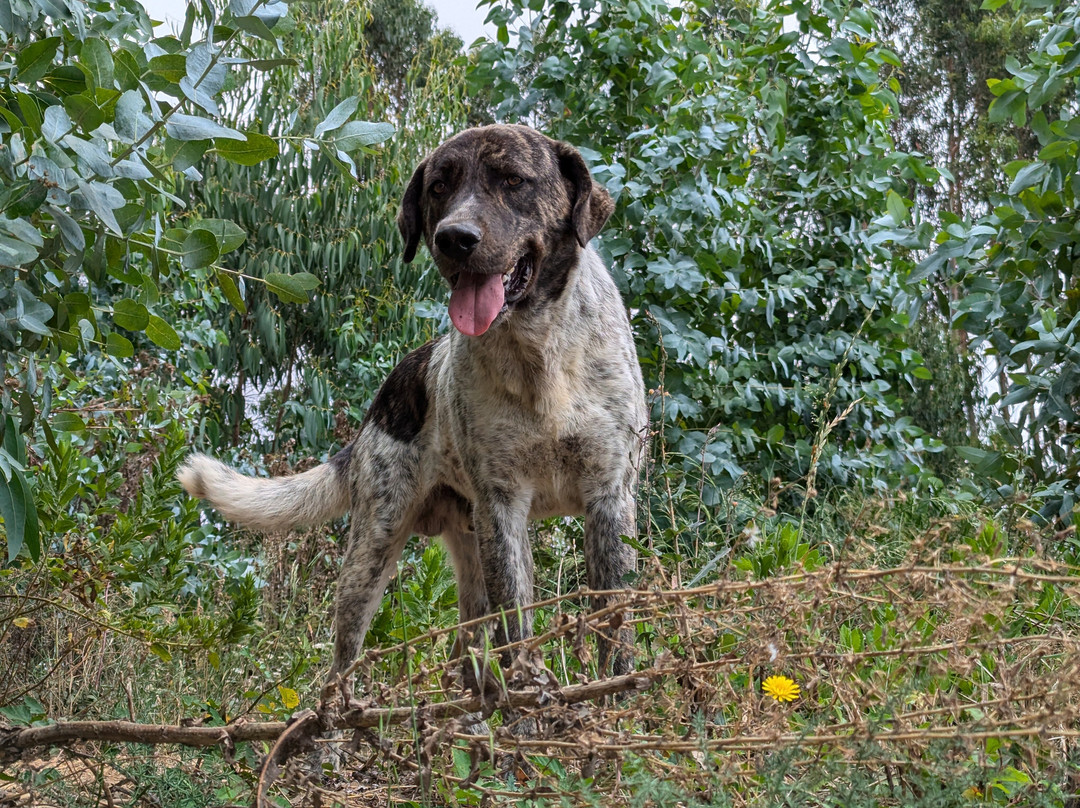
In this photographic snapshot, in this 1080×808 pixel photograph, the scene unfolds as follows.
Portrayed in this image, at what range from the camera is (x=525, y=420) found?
11.5 feet

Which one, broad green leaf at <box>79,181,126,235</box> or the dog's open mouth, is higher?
the dog's open mouth

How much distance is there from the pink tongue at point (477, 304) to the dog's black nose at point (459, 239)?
12cm

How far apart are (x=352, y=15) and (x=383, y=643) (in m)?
9.65

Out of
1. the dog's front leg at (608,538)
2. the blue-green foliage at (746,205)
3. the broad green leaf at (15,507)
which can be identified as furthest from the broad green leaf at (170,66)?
the blue-green foliage at (746,205)

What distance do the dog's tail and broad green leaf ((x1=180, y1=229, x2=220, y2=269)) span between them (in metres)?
2.18

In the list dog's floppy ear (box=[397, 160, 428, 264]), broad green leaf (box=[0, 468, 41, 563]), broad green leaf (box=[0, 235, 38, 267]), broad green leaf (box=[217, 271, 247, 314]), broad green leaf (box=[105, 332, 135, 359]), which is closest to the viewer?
broad green leaf (box=[0, 235, 38, 267])

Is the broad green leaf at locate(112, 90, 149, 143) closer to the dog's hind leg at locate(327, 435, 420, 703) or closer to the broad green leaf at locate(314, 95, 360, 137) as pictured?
the broad green leaf at locate(314, 95, 360, 137)

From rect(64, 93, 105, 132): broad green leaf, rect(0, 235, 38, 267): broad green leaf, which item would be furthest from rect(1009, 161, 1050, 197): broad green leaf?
rect(0, 235, 38, 267): broad green leaf

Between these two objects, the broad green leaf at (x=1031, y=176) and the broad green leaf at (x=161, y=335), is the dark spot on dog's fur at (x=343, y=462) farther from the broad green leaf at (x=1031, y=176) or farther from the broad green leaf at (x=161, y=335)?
the broad green leaf at (x=1031, y=176)

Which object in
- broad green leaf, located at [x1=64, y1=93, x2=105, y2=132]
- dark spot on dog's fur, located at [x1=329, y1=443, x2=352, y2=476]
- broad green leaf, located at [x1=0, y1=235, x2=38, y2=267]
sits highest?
dark spot on dog's fur, located at [x1=329, y1=443, x2=352, y2=476]

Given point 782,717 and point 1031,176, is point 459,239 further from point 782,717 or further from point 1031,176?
point 782,717

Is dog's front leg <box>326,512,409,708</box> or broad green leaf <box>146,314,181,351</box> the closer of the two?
broad green leaf <box>146,314,181,351</box>

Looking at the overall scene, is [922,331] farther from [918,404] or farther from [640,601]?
[640,601]

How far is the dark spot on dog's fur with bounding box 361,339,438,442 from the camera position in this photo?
14.0ft
